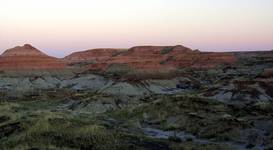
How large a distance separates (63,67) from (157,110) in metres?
69.4

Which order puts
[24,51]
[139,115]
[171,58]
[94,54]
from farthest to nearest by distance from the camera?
[94,54]
[171,58]
[24,51]
[139,115]

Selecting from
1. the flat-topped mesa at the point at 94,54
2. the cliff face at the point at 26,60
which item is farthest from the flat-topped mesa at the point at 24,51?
the flat-topped mesa at the point at 94,54

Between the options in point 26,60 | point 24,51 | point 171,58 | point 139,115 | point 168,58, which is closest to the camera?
point 139,115

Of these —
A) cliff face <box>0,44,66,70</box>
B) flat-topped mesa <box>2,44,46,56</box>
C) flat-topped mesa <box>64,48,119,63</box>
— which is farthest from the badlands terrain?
flat-topped mesa <box>64,48,119,63</box>

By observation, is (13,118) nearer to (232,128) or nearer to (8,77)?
(232,128)

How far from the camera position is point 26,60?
111m

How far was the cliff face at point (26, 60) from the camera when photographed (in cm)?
10814

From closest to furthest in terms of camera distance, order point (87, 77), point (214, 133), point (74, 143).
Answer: point (74, 143)
point (214, 133)
point (87, 77)

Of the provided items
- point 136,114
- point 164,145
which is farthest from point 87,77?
point 164,145

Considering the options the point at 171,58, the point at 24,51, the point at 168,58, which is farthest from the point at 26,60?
the point at 171,58

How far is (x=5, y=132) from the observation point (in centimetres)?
3041

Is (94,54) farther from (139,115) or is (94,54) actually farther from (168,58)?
(139,115)

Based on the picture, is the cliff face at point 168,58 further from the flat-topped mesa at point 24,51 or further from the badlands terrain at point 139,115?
the badlands terrain at point 139,115

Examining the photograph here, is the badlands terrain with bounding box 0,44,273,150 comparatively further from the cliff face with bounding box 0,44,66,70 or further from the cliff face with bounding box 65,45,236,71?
the cliff face with bounding box 65,45,236,71
